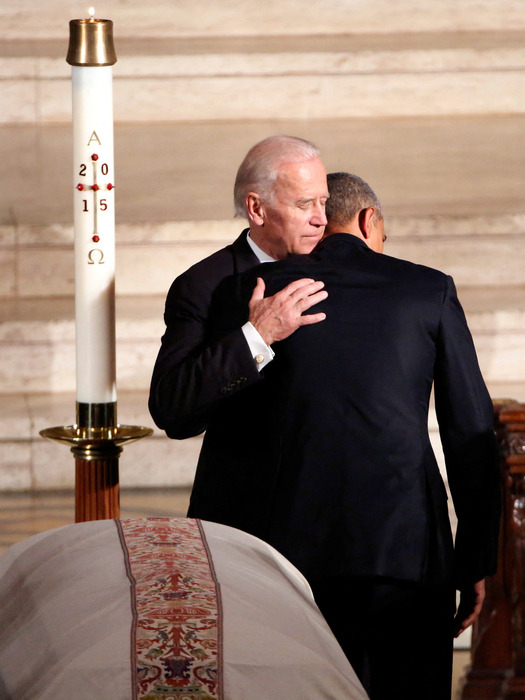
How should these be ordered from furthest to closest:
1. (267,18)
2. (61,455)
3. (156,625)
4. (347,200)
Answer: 1. (267,18)
2. (61,455)
3. (347,200)
4. (156,625)

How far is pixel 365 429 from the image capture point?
1.93 meters

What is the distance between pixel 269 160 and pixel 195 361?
0.44 meters

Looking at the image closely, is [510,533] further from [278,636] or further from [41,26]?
[41,26]

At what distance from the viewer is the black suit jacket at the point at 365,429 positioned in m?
Result: 1.93

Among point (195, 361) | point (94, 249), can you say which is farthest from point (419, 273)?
point (94, 249)

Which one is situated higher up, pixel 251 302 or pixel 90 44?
pixel 90 44

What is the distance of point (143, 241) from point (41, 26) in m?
1.38

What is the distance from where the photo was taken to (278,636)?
3.76 ft

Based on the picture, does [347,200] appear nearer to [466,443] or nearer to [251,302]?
[251,302]

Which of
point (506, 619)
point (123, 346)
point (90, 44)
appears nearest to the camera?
point (90, 44)

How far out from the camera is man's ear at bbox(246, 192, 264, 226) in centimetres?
214

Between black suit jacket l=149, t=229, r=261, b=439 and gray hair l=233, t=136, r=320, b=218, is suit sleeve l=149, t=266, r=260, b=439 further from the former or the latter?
gray hair l=233, t=136, r=320, b=218

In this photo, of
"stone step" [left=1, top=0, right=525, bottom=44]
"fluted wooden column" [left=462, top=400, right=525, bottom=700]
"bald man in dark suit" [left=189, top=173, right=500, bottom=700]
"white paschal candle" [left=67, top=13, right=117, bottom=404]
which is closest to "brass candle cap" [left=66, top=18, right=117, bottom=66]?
"white paschal candle" [left=67, top=13, right=117, bottom=404]

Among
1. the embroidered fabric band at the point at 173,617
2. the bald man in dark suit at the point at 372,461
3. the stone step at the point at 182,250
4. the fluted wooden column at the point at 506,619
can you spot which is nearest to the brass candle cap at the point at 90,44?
the bald man in dark suit at the point at 372,461
